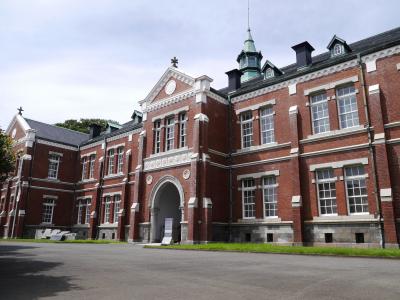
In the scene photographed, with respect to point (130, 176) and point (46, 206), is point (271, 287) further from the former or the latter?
point (46, 206)

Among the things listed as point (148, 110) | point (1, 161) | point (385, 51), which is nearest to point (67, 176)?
point (148, 110)

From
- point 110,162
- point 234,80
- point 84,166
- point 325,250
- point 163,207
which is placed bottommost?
point 325,250

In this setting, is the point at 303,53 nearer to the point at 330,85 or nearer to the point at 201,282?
the point at 330,85

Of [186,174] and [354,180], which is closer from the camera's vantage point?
[354,180]

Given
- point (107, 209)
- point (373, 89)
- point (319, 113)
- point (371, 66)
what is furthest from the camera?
point (107, 209)

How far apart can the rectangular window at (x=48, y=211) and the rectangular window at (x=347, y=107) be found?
2887 cm

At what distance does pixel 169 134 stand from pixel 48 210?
18.0 metres

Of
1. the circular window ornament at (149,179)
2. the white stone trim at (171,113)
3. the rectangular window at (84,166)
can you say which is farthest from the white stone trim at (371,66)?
the rectangular window at (84,166)

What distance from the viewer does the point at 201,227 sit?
20.1 metres

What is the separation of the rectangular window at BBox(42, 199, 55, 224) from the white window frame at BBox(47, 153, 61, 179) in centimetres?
260

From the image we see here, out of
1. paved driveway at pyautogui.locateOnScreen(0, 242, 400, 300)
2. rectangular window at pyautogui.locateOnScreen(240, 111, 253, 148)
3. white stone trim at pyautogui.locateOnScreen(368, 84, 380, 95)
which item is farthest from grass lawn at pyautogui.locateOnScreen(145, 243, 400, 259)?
rectangular window at pyautogui.locateOnScreen(240, 111, 253, 148)

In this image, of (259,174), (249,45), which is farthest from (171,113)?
(249,45)

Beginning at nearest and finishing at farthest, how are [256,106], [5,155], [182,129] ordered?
[5,155]
[256,106]
[182,129]

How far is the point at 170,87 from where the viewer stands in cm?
2502
